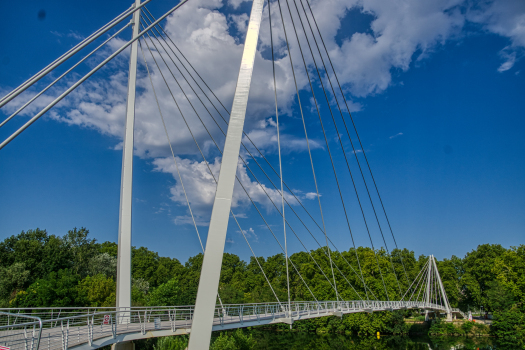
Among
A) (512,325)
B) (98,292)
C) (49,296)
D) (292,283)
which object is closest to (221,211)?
(49,296)

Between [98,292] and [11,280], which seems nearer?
[98,292]

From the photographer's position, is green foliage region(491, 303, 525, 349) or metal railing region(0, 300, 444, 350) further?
green foliage region(491, 303, 525, 349)

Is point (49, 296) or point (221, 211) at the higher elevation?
point (221, 211)

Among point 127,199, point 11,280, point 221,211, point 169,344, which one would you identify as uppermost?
point 127,199

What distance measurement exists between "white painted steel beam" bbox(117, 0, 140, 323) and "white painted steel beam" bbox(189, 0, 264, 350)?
7.33 m

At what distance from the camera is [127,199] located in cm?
1625

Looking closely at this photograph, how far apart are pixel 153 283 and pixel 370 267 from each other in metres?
44.8

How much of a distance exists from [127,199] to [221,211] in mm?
9060

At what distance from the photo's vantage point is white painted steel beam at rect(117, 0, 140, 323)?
1492 centimetres

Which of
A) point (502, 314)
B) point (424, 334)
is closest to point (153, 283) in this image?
point (424, 334)

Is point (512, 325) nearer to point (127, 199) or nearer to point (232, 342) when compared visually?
point (232, 342)

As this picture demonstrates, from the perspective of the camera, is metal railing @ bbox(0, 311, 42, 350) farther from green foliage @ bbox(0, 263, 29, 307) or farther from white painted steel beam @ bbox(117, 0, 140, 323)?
green foliage @ bbox(0, 263, 29, 307)

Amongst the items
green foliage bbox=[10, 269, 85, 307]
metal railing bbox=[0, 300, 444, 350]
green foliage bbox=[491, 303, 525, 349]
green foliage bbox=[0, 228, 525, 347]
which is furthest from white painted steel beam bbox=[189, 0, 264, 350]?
green foliage bbox=[491, 303, 525, 349]

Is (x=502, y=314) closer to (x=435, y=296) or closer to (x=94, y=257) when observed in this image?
(x=435, y=296)
